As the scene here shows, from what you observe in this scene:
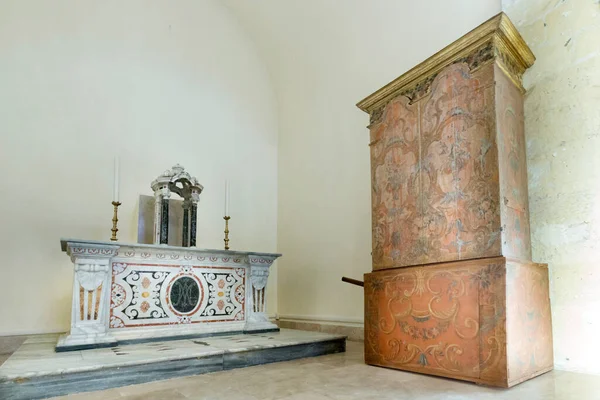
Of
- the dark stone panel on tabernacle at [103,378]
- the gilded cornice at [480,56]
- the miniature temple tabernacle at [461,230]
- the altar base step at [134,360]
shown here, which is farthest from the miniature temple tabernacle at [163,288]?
the gilded cornice at [480,56]

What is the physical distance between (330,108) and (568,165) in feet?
8.38

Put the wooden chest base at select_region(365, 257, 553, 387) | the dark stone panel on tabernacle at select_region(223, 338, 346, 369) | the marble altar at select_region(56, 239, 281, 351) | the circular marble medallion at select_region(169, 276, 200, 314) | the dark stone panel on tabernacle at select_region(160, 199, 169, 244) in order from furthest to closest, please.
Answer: the dark stone panel on tabernacle at select_region(160, 199, 169, 244) → the circular marble medallion at select_region(169, 276, 200, 314) → the marble altar at select_region(56, 239, 281, 351) → the dark stone panel on tabernacle at select_region(223, 338, 346, 369) → the wooden chest base at select_region(365, 257, 553, 387)

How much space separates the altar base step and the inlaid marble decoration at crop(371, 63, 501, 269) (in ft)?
3.10

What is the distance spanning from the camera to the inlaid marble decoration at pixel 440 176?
7.16 ft

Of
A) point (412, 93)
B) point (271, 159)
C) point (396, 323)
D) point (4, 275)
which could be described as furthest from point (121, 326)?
point (271, 159)

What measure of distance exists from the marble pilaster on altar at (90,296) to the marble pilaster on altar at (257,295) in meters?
1.16

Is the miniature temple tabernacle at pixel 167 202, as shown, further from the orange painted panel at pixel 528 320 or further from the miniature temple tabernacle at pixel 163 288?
the orange painted panel at pixel 528 320

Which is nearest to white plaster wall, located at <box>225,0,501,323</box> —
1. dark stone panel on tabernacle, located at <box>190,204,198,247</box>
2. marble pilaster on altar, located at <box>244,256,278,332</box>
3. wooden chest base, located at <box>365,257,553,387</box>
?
marble pilaster on altar, located at <box>244,256,278,332</box>

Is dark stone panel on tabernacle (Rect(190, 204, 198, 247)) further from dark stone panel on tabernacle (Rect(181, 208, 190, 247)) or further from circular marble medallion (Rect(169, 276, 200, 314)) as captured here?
circular marble medallion (Rect(169, 276, 200, 314))

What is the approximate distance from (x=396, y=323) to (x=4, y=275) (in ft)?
10.8

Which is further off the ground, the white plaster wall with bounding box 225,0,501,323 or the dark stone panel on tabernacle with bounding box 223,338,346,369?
the white plaster wall with bounding box 225,0,501,323

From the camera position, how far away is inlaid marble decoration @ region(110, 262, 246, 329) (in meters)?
2.87

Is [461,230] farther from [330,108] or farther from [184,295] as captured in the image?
[330,108]

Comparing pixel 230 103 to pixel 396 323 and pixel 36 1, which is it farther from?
pixel 396 323
